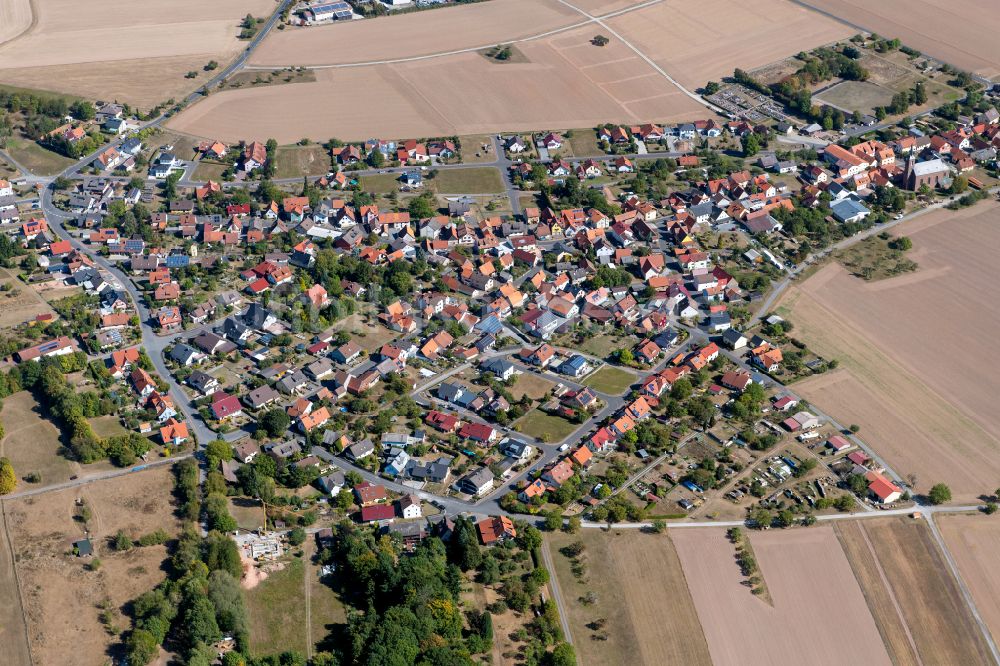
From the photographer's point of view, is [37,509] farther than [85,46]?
No

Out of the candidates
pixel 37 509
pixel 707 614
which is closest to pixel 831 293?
pixel 707 614

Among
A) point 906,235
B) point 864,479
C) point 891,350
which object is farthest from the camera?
point 906,235

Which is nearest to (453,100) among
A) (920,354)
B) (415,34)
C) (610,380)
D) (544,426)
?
(415,34)

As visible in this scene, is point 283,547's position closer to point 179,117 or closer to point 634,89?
point 179,117

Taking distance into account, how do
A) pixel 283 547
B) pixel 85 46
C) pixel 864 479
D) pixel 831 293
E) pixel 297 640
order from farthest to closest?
pixel 85 46
pixel 831 293
pixel 864 479
pixel 283 547
pixel 297 640

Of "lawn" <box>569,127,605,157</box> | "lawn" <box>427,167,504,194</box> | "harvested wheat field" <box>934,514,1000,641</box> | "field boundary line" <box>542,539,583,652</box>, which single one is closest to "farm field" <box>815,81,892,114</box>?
"lawn" <box>569,127,605,157</box>

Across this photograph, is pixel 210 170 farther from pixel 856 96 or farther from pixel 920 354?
pixel 856 96
